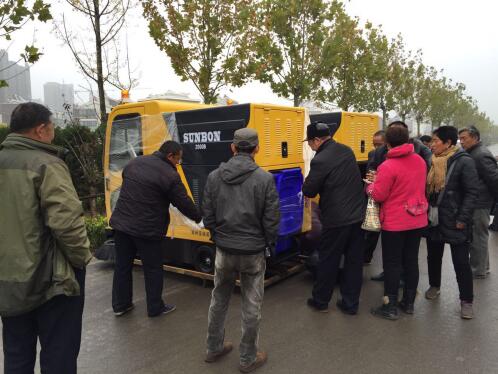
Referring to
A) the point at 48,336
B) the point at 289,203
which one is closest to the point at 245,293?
the point at 48,336

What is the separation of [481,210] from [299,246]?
2.38m

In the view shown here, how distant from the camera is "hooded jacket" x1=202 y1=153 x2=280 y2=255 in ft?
9.29

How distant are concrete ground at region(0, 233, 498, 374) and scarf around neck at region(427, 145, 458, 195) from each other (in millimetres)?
1249

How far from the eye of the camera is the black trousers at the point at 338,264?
3.88m

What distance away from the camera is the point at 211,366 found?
3074 millimetres

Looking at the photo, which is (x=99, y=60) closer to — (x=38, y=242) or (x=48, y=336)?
(x=38, y=242)

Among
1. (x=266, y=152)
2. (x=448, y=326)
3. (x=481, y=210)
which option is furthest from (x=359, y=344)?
(x=481, y=210)

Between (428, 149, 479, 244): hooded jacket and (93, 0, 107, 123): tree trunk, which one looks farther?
(93, 0, 107, 123): tree trunk

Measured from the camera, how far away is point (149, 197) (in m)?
3.77

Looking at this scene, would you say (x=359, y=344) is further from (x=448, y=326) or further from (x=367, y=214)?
(x=367, y=214)

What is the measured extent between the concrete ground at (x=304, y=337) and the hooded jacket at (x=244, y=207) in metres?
1.01

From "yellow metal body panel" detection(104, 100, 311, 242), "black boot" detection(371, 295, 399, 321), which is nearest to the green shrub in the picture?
"yellow metal body panel" detection(104, 100, 311, 242)

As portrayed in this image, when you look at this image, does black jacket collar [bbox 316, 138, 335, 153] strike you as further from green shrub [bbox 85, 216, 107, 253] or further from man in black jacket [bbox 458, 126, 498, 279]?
green shrub [bbox 85, 216, 107, 253]

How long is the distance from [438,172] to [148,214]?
9.66ft
